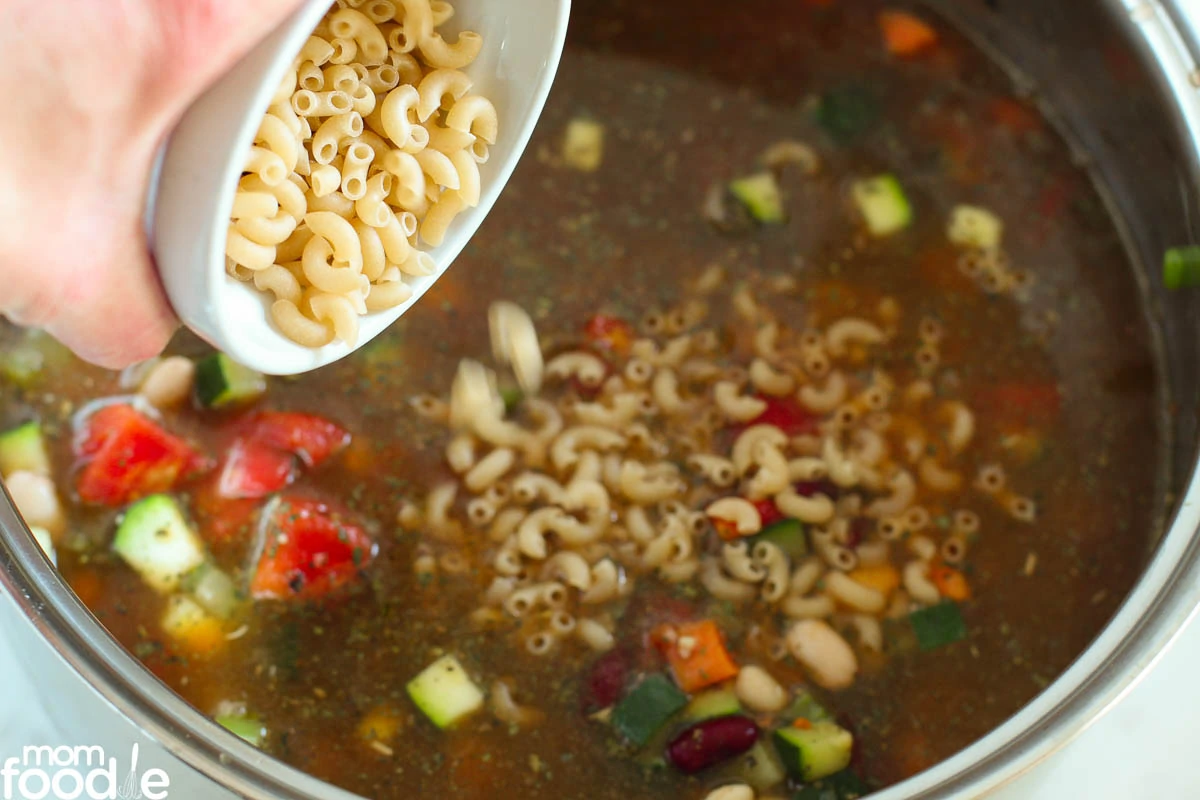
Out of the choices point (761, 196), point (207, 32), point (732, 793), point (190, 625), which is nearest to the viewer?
point (207, 32)

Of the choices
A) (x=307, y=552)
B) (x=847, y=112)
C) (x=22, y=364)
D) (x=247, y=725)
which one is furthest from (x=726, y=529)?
(x=22, y=364)

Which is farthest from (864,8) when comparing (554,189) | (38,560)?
(38,560)

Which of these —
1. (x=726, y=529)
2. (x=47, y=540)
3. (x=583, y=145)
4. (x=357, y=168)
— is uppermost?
(x=357, y=168)

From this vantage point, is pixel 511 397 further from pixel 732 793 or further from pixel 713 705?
pixel 732 793

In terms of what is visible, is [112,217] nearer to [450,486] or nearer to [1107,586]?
[450,486]

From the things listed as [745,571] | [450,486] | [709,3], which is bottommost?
[450,486]

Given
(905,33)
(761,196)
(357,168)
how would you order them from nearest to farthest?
(357,168) < (761,196) < (905,33)
